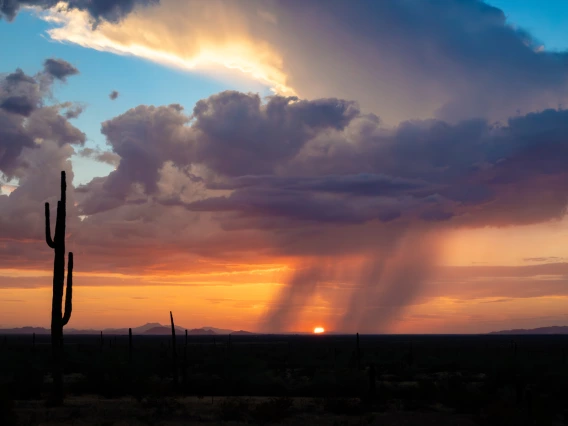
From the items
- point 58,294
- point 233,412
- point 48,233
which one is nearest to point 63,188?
point 48,233

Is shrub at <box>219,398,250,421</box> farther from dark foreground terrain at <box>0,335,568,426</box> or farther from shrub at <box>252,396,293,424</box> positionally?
shrub at <box>252,396,293,424</box>

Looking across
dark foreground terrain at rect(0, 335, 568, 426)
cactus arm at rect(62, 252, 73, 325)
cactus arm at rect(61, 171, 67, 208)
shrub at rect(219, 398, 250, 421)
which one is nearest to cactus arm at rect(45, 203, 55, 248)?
cactus arm at rect(61, 171, 67, 208)

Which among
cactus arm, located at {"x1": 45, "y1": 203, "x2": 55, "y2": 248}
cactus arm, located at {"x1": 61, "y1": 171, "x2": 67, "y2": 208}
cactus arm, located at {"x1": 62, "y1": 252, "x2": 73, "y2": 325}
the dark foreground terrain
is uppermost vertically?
cactus arm, located at {"x1": 61, "y1": 171, "x2": 67, "y2": 208}

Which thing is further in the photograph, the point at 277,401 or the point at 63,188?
the point at 63,188

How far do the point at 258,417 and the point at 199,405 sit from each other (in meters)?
4.77

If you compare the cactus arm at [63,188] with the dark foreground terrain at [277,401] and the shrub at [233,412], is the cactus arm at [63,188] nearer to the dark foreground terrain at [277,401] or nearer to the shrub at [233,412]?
the dark foreground terrain at [277,401]

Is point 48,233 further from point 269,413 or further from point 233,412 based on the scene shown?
point 269,413

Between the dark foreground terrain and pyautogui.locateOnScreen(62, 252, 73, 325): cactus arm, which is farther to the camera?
pyautogui.locateOnScreen(62, 252, 73, 325): cactus arm

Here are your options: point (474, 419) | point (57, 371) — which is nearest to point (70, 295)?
point (57, 371)

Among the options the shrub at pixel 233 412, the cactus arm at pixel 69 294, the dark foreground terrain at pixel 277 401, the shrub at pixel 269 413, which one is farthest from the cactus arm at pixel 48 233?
the shrub at pixel 269 413

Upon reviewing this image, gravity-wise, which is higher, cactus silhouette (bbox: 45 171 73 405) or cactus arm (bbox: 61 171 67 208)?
cactus arm (bbox: 61 171 67 208)

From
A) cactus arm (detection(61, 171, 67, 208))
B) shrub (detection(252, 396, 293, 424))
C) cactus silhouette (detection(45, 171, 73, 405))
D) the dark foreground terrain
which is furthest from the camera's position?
cactus arm (detection(61, 171, 67, 208))

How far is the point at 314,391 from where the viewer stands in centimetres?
2950

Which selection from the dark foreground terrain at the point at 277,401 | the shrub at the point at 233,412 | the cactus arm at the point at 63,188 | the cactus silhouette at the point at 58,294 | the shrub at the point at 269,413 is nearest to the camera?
the dark foreground terrain at the point at 277,401
